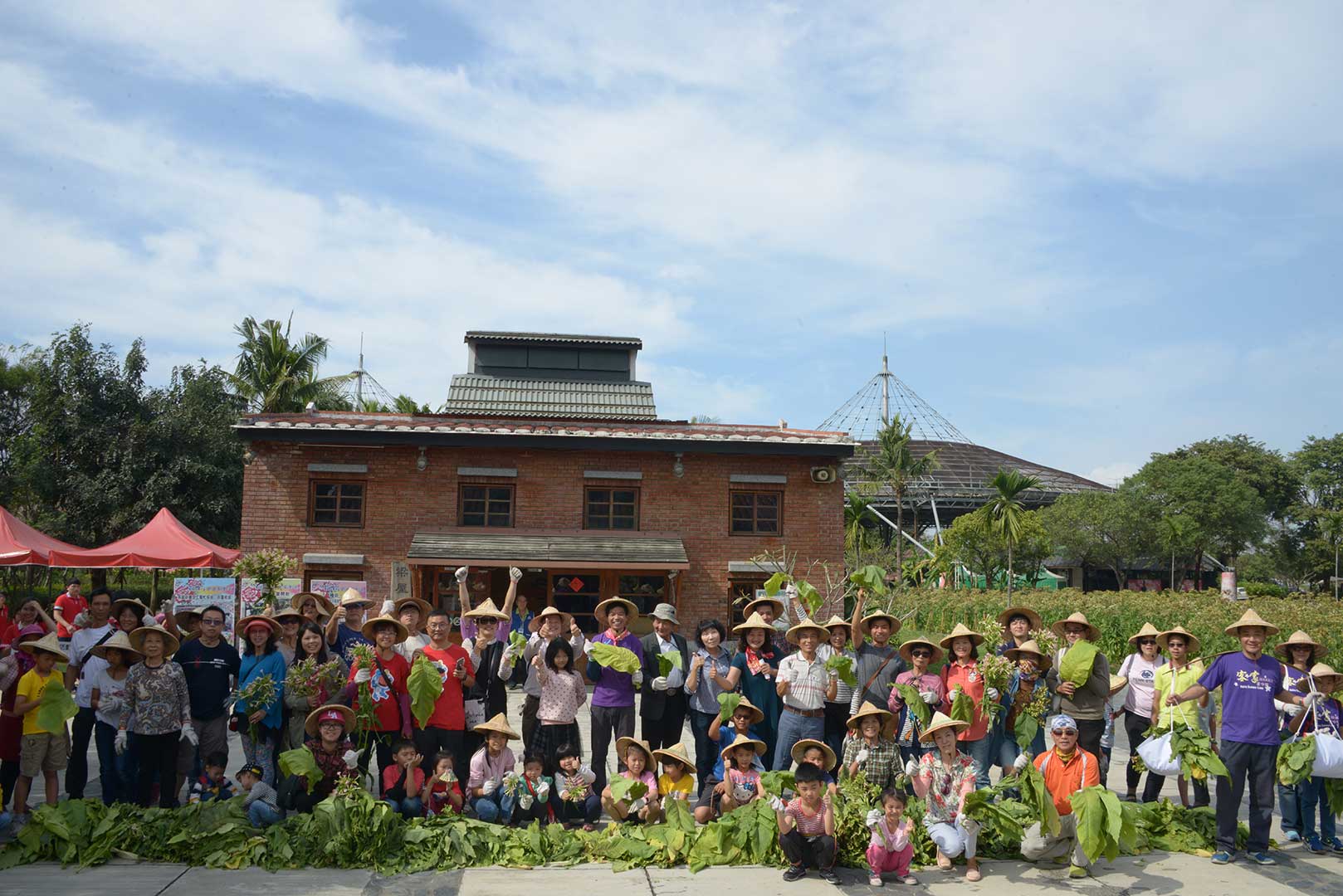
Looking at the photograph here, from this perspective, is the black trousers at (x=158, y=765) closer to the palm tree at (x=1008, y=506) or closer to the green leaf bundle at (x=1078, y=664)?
the green leaf bundle at (x=1078, y=664)

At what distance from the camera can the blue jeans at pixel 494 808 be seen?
7.27 m

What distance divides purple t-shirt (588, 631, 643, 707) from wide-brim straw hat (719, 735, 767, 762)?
1.02m

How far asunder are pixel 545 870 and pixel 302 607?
4.11m

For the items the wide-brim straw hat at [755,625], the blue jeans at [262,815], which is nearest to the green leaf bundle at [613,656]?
the wide-brim straw hat at [755,625]

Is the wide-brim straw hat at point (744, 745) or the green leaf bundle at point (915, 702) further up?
the green leaf bundle at point (915, 702)

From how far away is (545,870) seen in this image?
21.9 ft

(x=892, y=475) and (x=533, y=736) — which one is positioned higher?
(x=892, y=475)

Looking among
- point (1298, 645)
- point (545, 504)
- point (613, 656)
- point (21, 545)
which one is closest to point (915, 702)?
point (613, 656)

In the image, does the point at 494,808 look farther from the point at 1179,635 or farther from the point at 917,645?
the point at 1179,635

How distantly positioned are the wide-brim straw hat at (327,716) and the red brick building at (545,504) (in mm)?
10458

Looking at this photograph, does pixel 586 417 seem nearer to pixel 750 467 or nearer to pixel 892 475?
pixel 750 467

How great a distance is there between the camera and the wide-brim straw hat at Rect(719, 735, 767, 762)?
7305 mm

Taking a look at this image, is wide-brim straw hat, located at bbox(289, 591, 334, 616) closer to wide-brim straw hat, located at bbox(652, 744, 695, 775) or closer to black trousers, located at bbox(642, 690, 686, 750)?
black trousers, located at bbox(642, 690, 686, 750)

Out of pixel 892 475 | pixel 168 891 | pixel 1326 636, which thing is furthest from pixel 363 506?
pixel 892 475
